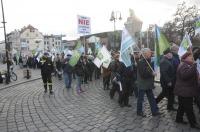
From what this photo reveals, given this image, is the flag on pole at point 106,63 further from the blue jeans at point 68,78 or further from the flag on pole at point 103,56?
the blue jeans at point 68,78

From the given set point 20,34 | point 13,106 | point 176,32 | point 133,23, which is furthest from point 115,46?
point 20,34

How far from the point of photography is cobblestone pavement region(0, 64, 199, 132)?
17.9 ft

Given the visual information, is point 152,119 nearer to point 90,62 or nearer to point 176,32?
point 90,62

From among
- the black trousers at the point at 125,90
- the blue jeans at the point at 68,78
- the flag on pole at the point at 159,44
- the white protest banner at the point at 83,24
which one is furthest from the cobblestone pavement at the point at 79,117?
the white protest banner at the point at 83,24

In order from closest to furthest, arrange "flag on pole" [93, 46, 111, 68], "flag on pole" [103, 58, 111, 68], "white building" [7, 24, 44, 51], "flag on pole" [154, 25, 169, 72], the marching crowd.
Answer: the marching crowd
"flag on pole" [154, 25, 169, 72]
"flag on pole" [103, 58, 111, 68]
"flag on pole" [93, 46, 111, 68]
"white building" [7, 24, 44, 51]

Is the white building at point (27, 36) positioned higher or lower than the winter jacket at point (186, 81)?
higher

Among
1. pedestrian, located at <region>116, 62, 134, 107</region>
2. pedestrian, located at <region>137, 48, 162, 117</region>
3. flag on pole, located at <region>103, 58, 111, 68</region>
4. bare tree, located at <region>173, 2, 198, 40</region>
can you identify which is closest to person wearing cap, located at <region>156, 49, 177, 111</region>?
pedestrian, located at <region>137, 48, 162, 117</region>

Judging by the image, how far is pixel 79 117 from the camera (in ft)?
20.9

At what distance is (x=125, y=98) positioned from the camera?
7.41 m

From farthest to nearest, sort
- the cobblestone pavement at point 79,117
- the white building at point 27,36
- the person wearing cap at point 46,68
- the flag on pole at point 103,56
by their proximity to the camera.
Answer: the white building at point 27,36 → the flag on pole at point 103,56 → the person wearing cap at point 46,68 → the cobblestone pavement at point 79,117

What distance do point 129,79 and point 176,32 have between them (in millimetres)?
35023

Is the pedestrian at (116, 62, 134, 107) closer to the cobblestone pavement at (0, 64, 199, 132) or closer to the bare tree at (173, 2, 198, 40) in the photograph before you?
the cobblestone pavement at (0, 64, 199, 132)

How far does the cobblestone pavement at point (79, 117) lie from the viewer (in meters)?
5.45

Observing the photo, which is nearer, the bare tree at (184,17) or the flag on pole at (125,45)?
the flag on pole at (125,45)
